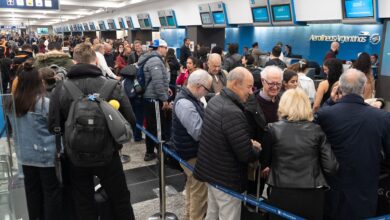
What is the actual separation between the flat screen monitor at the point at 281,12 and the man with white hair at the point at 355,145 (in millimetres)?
7234

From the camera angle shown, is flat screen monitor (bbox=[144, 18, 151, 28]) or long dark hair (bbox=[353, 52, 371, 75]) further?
flat screen monitor (bbox=[144, 18, 151, 28])

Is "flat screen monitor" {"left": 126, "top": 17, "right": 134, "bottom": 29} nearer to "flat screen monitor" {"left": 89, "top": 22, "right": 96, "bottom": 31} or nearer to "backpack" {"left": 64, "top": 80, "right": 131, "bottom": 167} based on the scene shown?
"flat screen monitor" {"left": 89, "top": 22, "right": 96, "bottom": 31}

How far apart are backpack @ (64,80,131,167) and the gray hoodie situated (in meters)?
2.41

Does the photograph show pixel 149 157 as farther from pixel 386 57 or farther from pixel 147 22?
pixel 147 22

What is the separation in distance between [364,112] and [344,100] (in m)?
0.16

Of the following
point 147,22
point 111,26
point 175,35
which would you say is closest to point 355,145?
point 175,35

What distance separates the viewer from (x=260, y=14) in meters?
10.1

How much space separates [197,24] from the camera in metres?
13.6

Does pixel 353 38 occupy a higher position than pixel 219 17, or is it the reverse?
pixel 219 17

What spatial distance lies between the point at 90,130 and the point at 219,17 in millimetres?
10433

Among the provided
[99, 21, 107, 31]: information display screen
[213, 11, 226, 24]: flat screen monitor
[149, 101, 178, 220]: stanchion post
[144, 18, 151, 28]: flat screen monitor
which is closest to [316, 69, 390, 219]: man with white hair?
[149, 101, 178, 220]: stanchion post

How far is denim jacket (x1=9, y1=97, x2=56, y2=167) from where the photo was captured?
2.86 meters

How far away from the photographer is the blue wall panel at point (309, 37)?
9531mm

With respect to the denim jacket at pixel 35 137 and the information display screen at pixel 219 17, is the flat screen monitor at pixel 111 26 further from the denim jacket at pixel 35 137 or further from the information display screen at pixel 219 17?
the denim jacket at pixel 35 137
